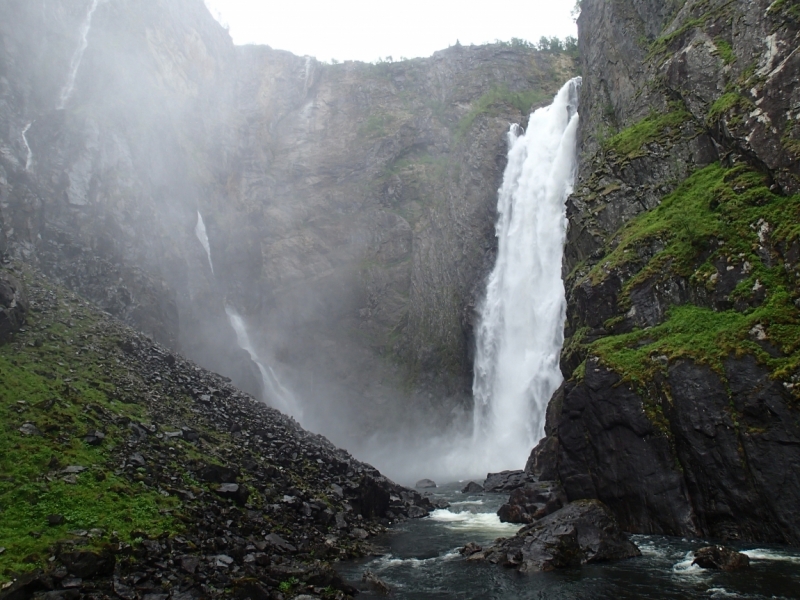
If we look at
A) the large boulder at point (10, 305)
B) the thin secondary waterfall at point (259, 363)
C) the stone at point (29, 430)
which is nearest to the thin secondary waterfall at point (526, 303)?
the thin secondary waterfall at point (259, 363)

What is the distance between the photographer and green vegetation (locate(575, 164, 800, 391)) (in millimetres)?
18828

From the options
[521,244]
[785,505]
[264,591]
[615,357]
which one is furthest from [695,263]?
[521,244]

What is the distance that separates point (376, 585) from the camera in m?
15.0

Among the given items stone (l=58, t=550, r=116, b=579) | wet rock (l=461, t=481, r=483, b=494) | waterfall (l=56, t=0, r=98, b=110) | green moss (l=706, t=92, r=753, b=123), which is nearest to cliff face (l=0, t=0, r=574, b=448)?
waterfall (l=56, t=0, r=98, b=110)

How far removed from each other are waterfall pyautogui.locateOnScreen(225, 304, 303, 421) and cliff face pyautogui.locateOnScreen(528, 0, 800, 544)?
94.5 ft

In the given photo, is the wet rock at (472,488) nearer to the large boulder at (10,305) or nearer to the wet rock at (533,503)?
the wet rock at (533,503)

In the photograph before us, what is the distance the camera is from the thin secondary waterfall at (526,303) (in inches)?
1609

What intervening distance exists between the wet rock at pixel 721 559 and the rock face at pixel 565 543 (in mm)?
2047

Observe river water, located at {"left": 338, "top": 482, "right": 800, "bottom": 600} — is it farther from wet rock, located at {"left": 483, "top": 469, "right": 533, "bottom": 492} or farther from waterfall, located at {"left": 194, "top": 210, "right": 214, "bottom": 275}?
waterfall, located at {"left": 194, "top": 210, "right": 214, "bottom": 275}

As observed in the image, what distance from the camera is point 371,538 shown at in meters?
21.3

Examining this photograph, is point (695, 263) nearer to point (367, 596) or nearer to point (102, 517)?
point (367, 596)

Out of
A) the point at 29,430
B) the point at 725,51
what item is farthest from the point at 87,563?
the point at 725,51

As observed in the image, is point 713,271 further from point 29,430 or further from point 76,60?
point 76,60

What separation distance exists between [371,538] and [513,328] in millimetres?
26725
